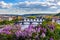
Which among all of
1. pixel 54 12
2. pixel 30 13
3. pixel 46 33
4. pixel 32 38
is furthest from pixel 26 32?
pixel 54 12

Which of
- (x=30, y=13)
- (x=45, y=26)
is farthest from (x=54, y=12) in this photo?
(x=45, y=26)

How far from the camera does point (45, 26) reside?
2822 mm

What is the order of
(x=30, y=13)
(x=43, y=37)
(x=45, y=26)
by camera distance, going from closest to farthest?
(x=43, y=37)
(x=45, y=26)
(x=30, y=13)

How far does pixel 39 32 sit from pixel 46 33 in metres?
0.12

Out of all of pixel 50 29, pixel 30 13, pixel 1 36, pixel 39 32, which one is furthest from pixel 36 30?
pixel 30 13

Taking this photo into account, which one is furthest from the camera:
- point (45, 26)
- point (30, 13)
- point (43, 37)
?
point (30, 13)

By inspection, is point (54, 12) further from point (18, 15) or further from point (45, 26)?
point (45, 26)

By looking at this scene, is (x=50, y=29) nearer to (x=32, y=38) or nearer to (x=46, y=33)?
(x=46, y=33)

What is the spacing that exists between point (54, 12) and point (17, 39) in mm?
1715

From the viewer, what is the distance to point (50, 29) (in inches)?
109

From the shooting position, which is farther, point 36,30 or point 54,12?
point 54,12

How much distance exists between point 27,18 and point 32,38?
5.03 ft

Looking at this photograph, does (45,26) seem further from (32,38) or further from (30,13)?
(30,13)

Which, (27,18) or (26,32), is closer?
(26,32)
